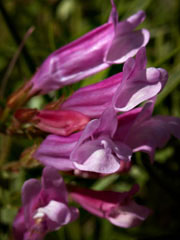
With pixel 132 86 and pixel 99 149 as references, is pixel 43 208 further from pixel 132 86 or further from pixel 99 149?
pixel 132 86

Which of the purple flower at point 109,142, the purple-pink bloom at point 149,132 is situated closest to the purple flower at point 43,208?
the purple flower at point 109,142

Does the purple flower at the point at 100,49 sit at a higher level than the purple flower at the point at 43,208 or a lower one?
higher

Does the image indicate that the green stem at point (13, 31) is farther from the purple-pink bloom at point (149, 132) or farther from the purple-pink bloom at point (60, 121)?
the purple-pink bloom at point (149, 132)

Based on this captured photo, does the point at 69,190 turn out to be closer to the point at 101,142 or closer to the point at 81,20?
the point at 101,142

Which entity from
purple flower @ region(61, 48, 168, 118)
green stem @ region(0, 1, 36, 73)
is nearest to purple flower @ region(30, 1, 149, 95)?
purple flower @ region(61, 48, 168, 118)

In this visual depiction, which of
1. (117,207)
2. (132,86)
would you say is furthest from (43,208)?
(132,86)

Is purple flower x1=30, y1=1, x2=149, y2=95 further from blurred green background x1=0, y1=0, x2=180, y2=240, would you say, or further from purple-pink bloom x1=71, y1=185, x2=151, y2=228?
purple-pink bloom x1=71, y1=185, x2=151, y2=228
